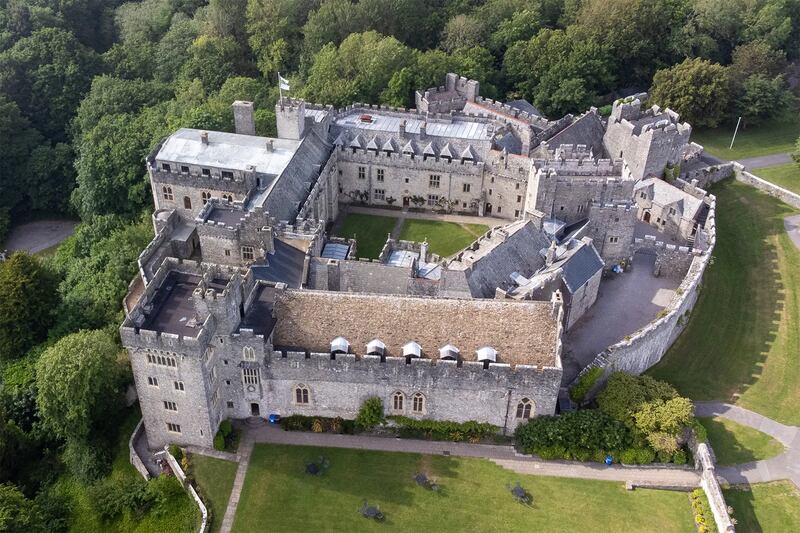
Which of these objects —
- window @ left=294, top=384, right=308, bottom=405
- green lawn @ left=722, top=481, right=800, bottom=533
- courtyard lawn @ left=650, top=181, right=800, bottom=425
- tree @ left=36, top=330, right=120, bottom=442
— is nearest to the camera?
green lawn @ left=722, top=481, right=800, bottom=533

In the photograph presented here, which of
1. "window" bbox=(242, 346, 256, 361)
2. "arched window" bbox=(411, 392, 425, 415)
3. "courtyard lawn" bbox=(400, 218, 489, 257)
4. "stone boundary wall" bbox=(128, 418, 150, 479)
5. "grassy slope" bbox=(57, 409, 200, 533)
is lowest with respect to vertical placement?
"grassy slope" bbox=(57, 409, 200, 533)

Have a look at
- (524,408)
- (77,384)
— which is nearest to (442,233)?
(524,408)

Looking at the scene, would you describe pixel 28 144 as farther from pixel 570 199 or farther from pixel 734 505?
pixel 734 505

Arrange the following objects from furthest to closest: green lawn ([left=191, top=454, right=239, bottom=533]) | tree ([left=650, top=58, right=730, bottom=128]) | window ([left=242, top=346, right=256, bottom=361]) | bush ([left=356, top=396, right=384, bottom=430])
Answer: tree ([left=650, top=58, right=730, bottom=128])
bush ([left=356, top=396, right=384, bottom=430])
window ([left=242, top=346, right=256, bottom=361])
green lawn ([left=191, top=454, right=239, bottom=533])

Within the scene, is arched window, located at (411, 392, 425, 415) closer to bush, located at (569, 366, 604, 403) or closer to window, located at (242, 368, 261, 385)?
window, located at (242, 368, 261, 385)

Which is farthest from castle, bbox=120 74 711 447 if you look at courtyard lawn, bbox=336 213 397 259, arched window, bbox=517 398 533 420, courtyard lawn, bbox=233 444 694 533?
courtyard lawn, bbox=233 444 694 533

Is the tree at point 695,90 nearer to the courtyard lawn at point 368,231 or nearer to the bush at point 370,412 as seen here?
the courtyard lawn at point 368,231
